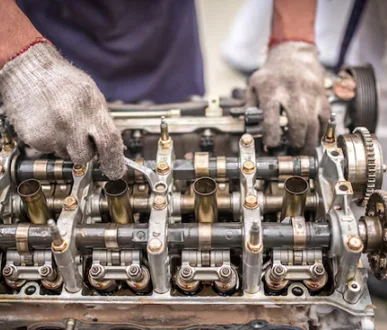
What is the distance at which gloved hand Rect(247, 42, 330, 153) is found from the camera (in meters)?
1.87

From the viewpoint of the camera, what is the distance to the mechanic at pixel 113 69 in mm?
1614

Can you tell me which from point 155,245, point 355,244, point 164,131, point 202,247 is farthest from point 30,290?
point 355,244

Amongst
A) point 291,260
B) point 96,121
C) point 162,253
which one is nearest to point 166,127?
point 96,121

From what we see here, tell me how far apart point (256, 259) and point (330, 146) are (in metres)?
0.47

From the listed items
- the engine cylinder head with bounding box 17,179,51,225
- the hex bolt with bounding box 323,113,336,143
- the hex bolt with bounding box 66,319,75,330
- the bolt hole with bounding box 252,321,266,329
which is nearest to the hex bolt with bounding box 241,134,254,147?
the hex bolt with bounding box 323,113,336,143

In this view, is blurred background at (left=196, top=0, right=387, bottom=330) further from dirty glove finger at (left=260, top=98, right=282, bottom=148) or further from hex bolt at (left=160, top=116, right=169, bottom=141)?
hex bolt at (left=160, top=116, right=169, bottom=141)

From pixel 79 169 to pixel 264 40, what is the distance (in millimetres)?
2482

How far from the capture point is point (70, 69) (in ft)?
5.51

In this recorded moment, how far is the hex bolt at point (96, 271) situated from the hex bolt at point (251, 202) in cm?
48

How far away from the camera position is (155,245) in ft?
4.88

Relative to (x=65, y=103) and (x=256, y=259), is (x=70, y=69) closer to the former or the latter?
(x=65, y=103)

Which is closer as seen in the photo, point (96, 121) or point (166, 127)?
point (96, 121)

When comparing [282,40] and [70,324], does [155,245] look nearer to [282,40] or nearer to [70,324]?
[70,324]

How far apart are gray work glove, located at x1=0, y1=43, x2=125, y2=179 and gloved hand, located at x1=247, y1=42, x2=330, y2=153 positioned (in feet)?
1.90
